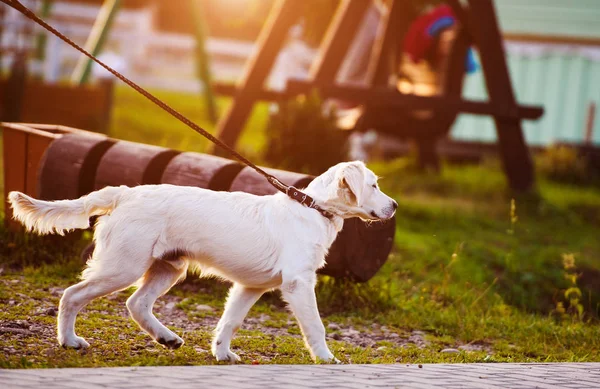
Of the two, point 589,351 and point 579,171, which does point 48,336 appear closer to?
point 589,351

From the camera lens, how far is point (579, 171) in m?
16.0

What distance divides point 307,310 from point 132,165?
261 cm

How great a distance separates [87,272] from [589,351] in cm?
347

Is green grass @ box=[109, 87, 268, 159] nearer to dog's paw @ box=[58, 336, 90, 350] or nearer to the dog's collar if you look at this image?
the dog's collar

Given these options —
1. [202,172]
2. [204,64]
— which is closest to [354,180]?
[202,172]

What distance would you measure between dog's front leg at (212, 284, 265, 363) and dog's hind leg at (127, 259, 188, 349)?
0.22 meters

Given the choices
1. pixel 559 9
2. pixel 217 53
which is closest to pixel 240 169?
pixel 559 9

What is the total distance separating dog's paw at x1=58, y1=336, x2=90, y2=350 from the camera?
16.9 feet

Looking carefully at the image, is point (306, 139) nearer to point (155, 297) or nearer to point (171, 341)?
point (155, 297)

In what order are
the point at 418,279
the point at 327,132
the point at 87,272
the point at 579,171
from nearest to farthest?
the point at 87,272
the point at 418,279
the point at 327,132
the point at 579,171

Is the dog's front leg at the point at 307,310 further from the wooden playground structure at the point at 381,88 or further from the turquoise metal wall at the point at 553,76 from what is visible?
the turquoise metal wall at the point at 553,76

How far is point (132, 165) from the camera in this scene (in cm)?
719

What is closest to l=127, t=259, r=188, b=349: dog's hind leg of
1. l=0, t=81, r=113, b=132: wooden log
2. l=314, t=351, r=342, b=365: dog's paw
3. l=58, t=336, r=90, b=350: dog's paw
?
l=58, t=336, r=90, b=350: dog's paw

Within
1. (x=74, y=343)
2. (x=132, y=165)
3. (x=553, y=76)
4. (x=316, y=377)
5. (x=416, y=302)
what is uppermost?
(x=553, y=76)
